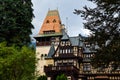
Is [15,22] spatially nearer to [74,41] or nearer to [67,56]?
[67,56]

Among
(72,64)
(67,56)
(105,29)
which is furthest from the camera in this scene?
(67,56)

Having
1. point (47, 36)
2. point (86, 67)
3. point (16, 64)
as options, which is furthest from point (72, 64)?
point (16, 64)

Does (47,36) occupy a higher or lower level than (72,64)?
higher

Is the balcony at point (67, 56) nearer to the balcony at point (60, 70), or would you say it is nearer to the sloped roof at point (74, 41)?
the balcony at point (60, 70)

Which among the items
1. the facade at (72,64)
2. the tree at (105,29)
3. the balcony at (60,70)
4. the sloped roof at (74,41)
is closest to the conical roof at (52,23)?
the facade at (72,64)

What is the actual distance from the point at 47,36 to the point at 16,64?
47.3 m

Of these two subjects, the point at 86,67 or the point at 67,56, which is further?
the point at 86,67

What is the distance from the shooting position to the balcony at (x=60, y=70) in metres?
70.9

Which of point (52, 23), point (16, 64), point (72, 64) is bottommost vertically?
point (72, 64)

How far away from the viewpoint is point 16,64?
3969cm

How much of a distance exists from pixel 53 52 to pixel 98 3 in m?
52.9

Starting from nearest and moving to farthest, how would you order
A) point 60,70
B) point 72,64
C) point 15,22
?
point 15,22
point 60,70
point 72,64

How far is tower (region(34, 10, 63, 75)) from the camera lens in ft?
274

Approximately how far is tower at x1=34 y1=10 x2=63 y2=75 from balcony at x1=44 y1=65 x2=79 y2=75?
15.9 feet
